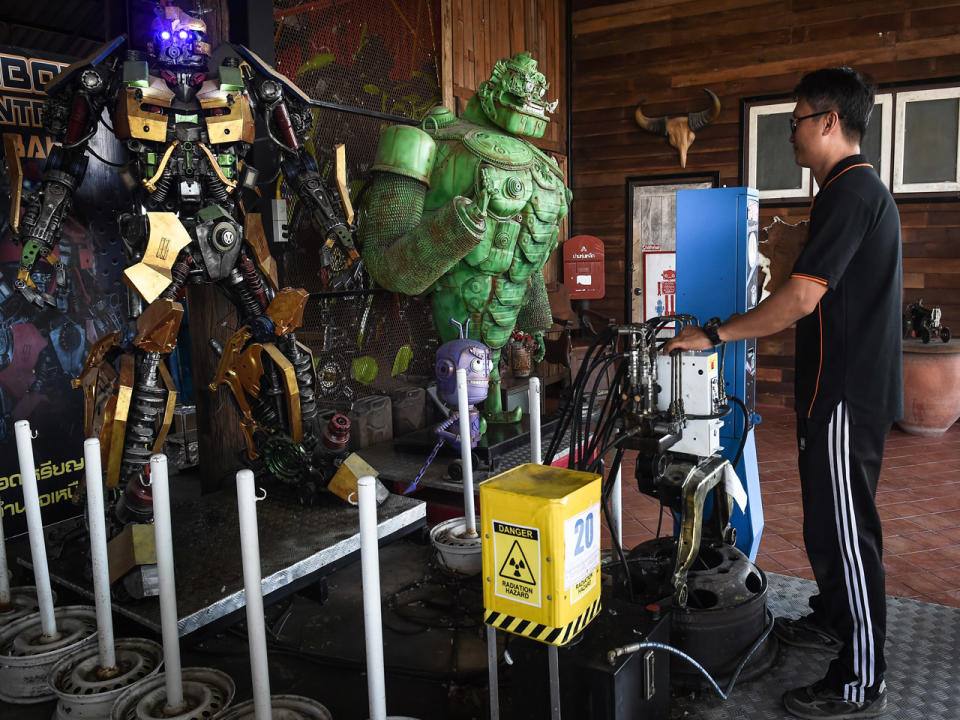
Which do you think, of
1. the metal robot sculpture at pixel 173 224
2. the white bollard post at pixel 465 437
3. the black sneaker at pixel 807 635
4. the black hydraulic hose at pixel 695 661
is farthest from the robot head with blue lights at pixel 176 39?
the black sneaker at pixel 807 635

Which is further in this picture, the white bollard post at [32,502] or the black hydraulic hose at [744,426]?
the black hydraulic hose at [744,426]

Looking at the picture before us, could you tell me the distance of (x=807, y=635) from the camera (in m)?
2.71

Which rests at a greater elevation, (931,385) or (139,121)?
(139,121)

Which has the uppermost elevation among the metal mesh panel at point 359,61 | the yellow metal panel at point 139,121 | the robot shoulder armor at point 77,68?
the metal mesh panel at point 359,61

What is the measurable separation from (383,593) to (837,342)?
80.7 inches

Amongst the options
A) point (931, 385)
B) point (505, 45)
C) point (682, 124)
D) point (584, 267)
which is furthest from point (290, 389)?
point (682, 124)

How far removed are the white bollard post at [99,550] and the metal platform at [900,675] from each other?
1718 mm

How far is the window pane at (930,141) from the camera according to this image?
6.29m

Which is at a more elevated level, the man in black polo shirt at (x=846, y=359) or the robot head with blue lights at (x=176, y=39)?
the robot head with blue lights at (x=176, y=39)

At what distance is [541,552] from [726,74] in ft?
21.9

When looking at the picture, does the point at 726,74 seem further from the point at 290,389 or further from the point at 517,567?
the point at 517,567

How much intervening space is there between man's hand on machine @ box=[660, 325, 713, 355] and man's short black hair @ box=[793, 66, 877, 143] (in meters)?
0.78

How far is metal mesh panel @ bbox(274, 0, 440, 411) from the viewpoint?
4.27 m

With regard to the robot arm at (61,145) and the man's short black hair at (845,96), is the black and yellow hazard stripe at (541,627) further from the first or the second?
the robot arm at (61,145)
